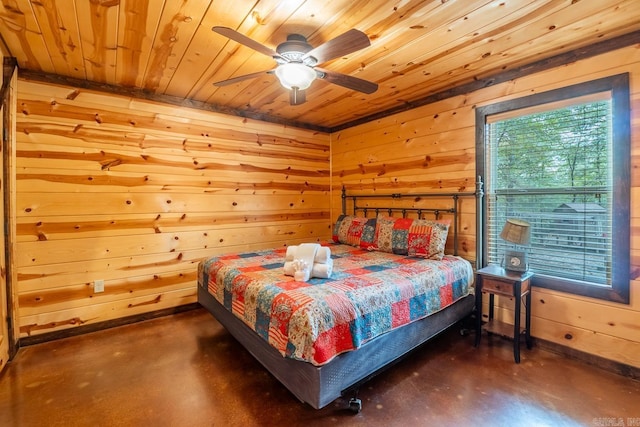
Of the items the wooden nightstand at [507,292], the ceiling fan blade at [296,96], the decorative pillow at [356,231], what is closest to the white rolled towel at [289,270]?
the ceiling fan blade at [296,96]

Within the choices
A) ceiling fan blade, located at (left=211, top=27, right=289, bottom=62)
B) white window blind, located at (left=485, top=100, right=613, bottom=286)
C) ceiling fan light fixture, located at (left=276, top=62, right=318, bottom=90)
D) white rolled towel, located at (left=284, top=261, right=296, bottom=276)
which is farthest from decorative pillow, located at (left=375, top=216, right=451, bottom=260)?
ceiling fan blade, located at (left=211, top=27, right=289, bottom=62)

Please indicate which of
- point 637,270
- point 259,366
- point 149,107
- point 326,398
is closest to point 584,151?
point 637,270


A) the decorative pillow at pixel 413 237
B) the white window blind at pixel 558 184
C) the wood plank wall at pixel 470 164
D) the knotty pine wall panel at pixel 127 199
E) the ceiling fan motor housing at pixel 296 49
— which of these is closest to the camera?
the ceiling fan motor housing at pixel 296 49

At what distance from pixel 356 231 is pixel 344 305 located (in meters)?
1.80

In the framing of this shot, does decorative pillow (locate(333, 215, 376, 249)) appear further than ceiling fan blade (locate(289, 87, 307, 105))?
Yes

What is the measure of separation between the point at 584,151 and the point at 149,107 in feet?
12.9

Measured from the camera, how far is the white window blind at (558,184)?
220 cm

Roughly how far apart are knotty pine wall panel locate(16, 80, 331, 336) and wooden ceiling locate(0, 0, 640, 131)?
37 cm

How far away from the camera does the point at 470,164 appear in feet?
9.40

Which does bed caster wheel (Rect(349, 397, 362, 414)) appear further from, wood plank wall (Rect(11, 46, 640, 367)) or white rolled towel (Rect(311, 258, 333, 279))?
wood plank wall (Rect(11, 46, 640, 367))

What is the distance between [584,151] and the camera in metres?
2.27

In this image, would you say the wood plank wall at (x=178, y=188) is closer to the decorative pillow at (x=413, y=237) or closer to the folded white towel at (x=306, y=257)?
the decorative pillow at (x=413, y=237)

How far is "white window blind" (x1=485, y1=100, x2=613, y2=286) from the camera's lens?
2.20 metres

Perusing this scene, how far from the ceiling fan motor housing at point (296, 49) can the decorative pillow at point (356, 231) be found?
6.27 feet
